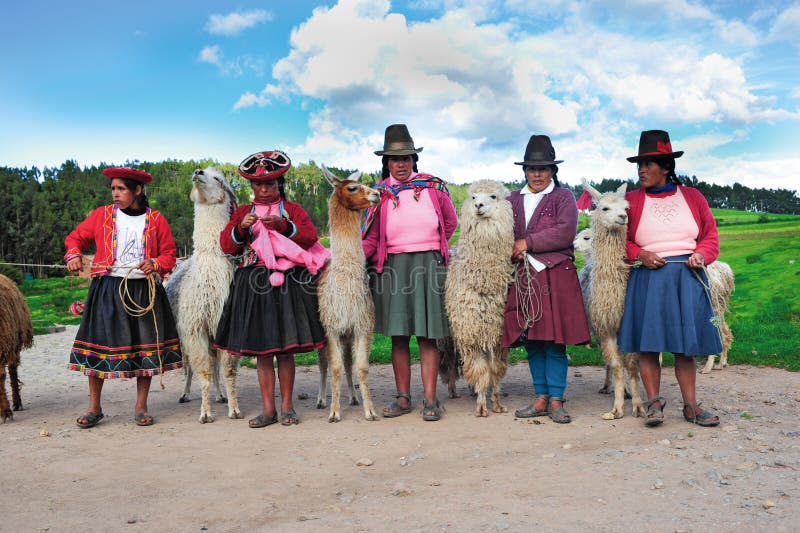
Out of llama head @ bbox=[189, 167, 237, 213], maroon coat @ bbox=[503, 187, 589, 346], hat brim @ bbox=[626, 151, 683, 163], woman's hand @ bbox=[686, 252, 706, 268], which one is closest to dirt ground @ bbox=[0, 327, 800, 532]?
maroon coat @ bbox=[503, 187, 589, 346]

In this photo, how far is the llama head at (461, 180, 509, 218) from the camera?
Answer: 4.95m

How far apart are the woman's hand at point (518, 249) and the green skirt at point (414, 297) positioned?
0.64 m

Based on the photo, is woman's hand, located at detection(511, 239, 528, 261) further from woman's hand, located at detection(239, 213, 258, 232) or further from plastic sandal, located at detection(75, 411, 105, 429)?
plastic sandal, located at detection(75, 411, 105, 429)

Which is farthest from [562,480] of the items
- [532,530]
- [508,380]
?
[508,380]

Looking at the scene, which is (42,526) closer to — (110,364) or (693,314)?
(110,364)

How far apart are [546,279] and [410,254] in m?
1.15

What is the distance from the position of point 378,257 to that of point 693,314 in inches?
99.7

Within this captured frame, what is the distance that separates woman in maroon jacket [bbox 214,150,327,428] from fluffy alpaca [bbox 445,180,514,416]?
1.22 meters

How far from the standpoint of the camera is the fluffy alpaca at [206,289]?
17.3 feet

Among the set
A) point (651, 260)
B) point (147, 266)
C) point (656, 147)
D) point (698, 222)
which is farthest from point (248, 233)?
point (698, 222)

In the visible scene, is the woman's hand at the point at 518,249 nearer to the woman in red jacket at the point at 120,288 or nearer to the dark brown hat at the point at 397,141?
the dark brown hat at the point at 397,141

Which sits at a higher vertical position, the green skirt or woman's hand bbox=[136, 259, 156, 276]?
woman's hand bbox=[136, 259, 156, 276]

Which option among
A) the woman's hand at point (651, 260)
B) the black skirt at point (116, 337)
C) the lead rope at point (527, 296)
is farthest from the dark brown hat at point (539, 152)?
the black skirt at point (116, 337)

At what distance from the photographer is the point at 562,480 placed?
139 inches
